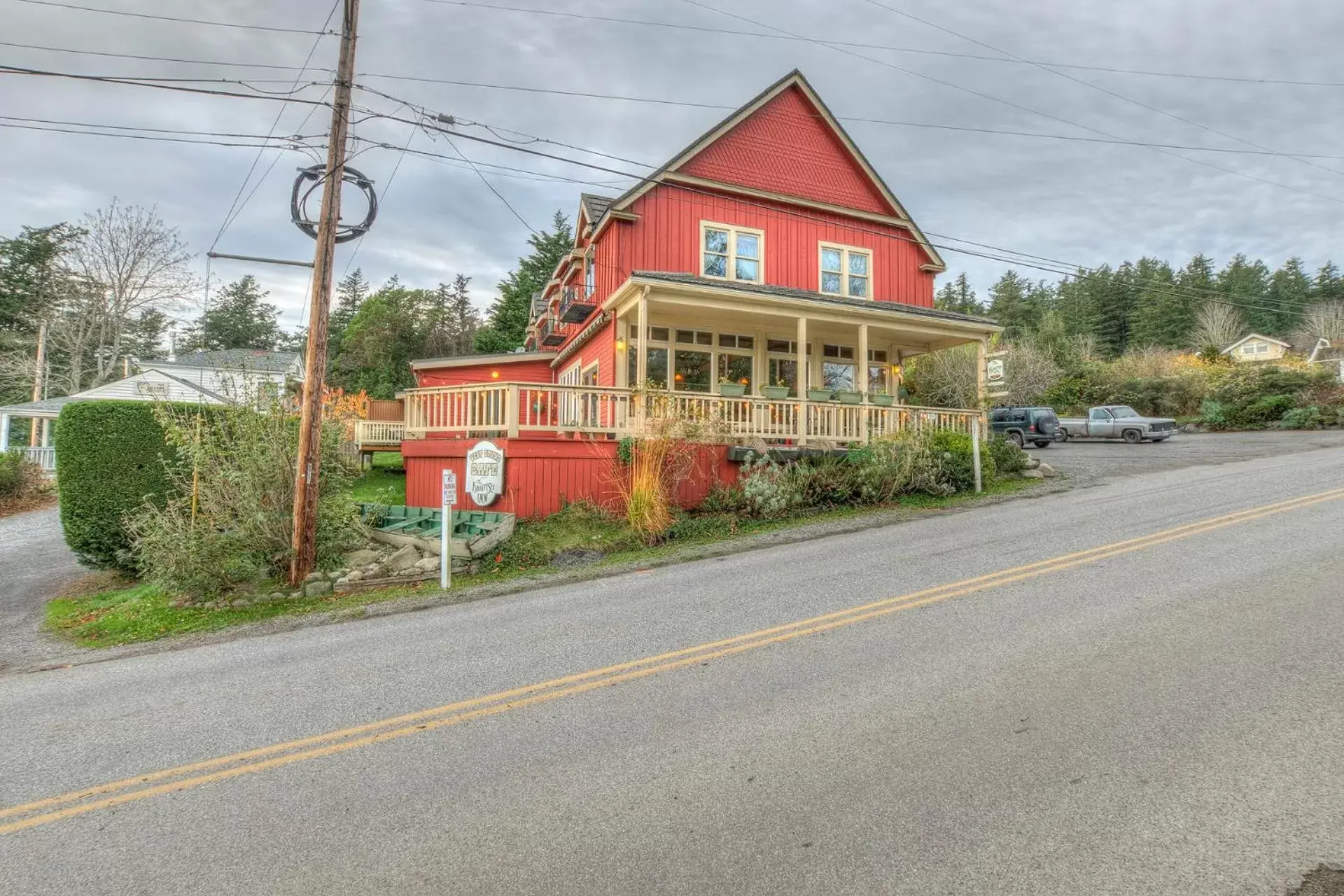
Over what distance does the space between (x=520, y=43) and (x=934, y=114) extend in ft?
30.2

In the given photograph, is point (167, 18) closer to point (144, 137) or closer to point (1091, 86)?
point (144, 137)

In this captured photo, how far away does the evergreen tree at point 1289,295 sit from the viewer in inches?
2158

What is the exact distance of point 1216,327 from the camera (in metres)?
44.7

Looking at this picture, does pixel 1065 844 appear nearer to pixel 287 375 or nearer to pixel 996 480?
pixel 287 375

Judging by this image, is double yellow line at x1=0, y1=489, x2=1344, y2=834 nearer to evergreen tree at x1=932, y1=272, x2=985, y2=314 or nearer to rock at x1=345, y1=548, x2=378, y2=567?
rock at x1=345, y1=548, x2=378, y2=567

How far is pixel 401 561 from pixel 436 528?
1208 mm

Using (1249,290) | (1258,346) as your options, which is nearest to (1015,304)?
(1258,346)

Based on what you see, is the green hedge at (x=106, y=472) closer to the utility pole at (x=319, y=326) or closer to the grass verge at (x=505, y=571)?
the grass verge at (x=505, y=571)

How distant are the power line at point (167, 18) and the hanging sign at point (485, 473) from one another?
6469 mm

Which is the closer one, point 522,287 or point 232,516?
point 232,516

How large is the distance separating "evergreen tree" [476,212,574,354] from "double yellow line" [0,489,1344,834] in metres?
35.9

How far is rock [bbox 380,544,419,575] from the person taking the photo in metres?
8.53

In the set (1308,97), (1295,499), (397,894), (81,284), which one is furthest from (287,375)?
(81,284)

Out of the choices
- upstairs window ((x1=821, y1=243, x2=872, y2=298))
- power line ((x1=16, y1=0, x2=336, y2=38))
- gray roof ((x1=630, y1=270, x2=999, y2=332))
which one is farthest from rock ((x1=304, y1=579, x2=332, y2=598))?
upstairs window ((x1=821, y1=243, x2=872, y2=298))
